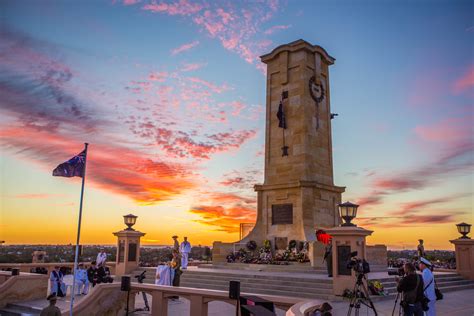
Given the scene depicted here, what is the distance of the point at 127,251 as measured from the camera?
79.9ft

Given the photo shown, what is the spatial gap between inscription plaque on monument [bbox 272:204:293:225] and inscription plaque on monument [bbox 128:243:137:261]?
358 inches

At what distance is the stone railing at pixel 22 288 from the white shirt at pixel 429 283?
15294 millimetres

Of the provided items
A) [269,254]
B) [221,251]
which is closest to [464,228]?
[269,254]

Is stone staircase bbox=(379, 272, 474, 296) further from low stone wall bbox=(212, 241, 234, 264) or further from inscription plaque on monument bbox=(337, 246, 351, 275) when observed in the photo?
low stone wall bbox=(212, 241, 234, 264)

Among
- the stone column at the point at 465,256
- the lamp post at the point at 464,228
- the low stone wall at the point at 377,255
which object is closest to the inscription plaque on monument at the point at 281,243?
the low stone wall at the point at 377,255

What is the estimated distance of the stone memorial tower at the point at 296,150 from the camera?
2717 cm

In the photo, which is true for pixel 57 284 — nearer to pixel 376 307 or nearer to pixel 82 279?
pixel 82 279

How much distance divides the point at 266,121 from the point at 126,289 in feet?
64.1

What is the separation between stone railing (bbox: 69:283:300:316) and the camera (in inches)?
472

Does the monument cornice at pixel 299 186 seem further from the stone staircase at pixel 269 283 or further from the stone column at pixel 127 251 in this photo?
the stone column at pixel 127 251

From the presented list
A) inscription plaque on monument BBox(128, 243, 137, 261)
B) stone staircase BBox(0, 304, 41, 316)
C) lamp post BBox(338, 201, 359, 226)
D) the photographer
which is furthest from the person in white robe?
the photographer

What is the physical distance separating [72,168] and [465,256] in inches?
833

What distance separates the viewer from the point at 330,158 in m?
30.4

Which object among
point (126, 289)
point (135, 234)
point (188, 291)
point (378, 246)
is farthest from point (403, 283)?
point (135, 234)
